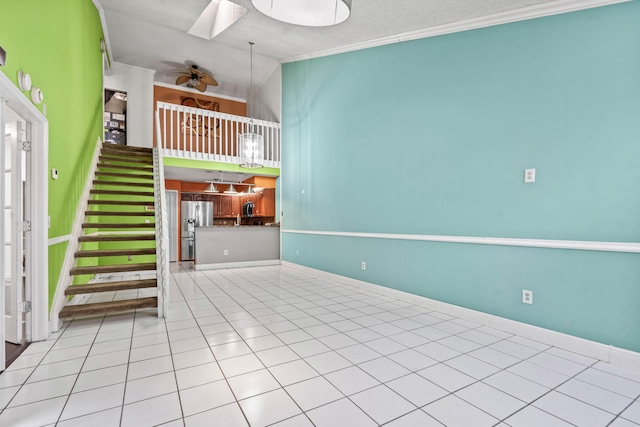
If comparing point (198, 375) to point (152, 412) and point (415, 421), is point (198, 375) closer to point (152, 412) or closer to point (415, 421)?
point (152, 412)

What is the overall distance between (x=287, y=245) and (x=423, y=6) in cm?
513

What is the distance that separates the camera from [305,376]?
7.37 ft

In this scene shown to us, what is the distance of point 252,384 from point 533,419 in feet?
5.63

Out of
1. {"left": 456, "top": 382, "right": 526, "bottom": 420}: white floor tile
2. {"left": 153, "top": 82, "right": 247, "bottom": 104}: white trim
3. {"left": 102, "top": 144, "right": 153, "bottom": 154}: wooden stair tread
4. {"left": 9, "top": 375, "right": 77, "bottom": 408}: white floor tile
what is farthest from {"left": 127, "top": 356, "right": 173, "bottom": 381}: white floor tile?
{"left": 153, "top": 82, "right": 247, "bottom": 104}: white trim

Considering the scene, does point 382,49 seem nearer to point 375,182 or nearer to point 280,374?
point 375,182

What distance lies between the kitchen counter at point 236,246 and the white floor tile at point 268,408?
5.34 metres

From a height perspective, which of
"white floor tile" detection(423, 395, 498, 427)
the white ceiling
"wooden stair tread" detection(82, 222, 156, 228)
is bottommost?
"white floor tile" detection(423, 395, 498, 427)

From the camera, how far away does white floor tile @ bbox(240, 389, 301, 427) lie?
5.79 feet

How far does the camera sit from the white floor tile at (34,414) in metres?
1.73

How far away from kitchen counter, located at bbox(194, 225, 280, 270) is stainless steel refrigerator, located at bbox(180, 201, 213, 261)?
220cm

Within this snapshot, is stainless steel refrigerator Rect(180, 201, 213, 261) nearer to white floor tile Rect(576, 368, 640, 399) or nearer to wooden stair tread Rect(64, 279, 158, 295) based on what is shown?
wooden stair tread Rect(64, 279, 158, 295)

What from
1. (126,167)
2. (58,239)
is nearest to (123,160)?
(126,167)

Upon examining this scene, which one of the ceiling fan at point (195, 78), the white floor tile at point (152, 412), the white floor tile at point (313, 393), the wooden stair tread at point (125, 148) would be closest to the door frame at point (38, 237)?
the white floor tile at point (152, 412)

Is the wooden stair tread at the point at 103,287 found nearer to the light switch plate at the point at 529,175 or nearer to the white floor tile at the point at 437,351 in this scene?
the white floor tile at the point at 437,351
